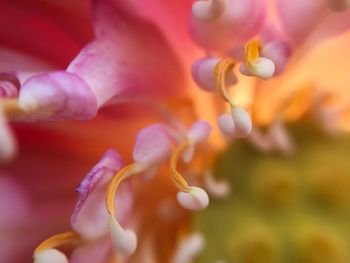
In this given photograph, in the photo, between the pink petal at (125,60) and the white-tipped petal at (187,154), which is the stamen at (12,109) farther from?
the white-tipped petal at (187,154)

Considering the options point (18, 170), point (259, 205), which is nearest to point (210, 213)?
point (259, 205)

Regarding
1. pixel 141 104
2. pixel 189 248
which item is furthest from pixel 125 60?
pixel 189 248

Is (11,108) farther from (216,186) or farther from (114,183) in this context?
(216,186)

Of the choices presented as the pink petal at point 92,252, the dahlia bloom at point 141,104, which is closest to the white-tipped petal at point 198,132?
the dahlia bloom at point 141,104

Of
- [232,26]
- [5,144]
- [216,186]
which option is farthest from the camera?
[216,186]

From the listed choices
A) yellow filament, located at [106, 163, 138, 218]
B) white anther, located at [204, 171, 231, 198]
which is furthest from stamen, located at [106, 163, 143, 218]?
white anther, located at [204, 171, 231, 198]

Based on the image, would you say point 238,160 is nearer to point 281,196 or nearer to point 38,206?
point 281,196

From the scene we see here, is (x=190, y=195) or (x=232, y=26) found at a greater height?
(x=232, y=26)
